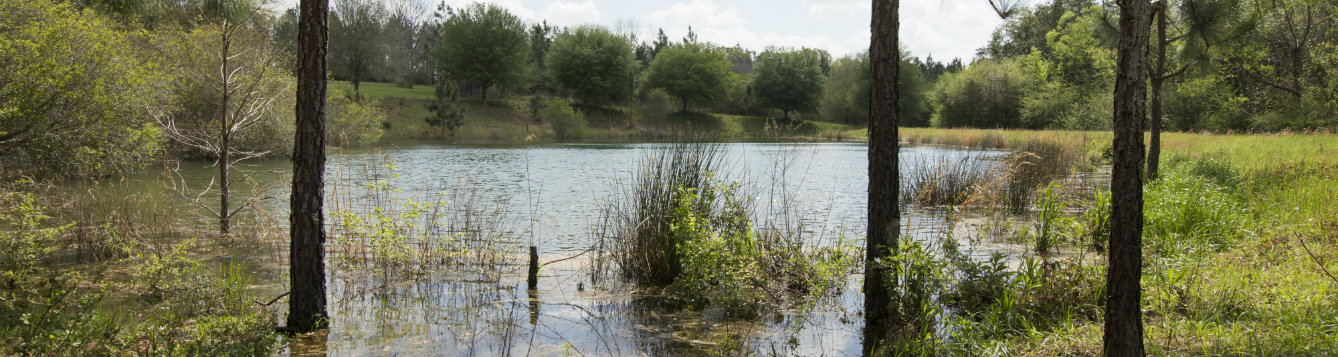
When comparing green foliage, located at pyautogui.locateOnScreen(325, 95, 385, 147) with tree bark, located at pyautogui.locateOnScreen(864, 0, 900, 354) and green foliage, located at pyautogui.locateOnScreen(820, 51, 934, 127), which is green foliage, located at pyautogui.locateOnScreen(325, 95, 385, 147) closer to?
tree bark, located at pyautogui.locateOnScreen(864, 0, 900, 354)

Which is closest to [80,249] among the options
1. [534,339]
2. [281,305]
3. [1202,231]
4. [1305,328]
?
[281,305]

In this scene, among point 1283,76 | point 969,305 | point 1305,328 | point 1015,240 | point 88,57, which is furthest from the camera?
point 1283,76

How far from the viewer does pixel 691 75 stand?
68.2 m

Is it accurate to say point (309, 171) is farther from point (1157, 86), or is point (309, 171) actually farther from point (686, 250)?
point (1157, 86)

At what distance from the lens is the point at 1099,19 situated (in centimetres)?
1053

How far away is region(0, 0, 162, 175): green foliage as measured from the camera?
1227cm

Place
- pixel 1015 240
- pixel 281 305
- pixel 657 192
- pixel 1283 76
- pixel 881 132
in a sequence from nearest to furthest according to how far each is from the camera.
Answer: pixel 881 132
pixel 281 305
pixel 657 192
pixel 1015 240
pixel 1283 76


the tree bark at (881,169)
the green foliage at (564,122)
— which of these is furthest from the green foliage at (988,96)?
the tree bark at (881,169)

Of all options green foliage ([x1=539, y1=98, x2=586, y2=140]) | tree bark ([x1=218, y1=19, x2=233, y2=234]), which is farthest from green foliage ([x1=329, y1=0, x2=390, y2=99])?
tree bark ([x1=218, y1=19, x2=233, y2=234])

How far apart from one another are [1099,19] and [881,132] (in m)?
7.70

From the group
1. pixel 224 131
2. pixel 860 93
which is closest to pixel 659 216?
pixel 224 131

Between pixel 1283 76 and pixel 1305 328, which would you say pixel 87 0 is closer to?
pixel 1305 328

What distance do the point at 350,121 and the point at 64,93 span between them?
69.2 ft

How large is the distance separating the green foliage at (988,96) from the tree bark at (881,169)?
45.7m
